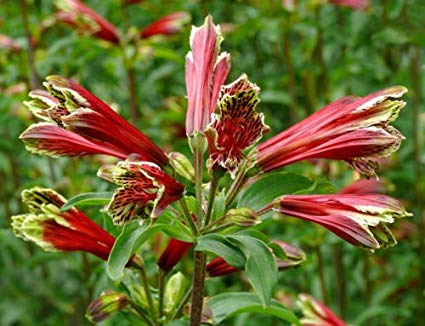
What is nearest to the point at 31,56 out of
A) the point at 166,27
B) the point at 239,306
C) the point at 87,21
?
the point at 87,21

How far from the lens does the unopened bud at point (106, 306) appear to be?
127cm

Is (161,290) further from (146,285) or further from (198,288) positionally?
(198,288)

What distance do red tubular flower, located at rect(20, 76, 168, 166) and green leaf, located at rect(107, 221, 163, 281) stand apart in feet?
0.35

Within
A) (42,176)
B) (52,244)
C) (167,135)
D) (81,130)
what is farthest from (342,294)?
(81,130)

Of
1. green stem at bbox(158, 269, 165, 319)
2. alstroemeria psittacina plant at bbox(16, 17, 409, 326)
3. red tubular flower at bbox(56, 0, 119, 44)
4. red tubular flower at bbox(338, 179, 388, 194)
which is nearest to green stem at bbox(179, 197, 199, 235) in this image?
alstroemeria psittacina plant at bbox(16, 17, 409, 326)

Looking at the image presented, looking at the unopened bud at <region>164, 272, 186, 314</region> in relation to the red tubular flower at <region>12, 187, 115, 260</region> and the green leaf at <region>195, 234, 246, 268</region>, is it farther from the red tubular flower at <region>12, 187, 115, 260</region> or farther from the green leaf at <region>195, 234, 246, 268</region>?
the green leaf at <region>195, 234, 246, 268</region>

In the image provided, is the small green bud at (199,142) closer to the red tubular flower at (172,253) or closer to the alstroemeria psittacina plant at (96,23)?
the red tubular flower at (172,253)

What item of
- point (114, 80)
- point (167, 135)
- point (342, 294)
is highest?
point (114, 80)

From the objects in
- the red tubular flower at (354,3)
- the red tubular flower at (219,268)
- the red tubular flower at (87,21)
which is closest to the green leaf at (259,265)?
the red tubular flower at (219,268)

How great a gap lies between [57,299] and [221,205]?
5.99 ft

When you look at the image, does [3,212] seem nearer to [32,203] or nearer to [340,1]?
[340,1]

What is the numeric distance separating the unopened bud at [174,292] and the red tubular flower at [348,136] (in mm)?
325

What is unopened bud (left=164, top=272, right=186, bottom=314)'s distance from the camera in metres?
1.35

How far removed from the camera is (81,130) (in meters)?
1.08
